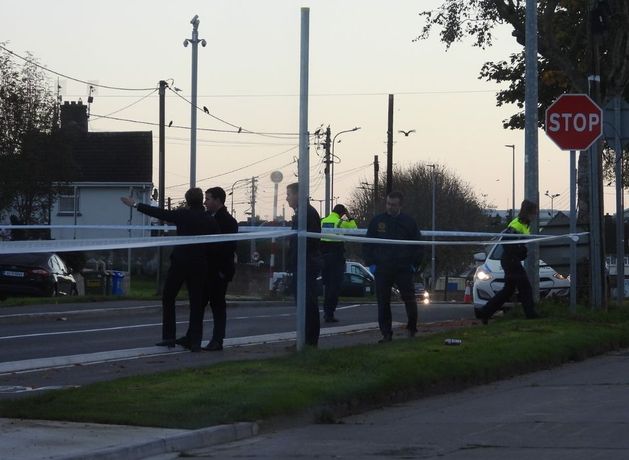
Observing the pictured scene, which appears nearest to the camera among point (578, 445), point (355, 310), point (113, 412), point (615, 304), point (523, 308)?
point (578, 445)

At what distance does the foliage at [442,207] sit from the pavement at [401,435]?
217 feet

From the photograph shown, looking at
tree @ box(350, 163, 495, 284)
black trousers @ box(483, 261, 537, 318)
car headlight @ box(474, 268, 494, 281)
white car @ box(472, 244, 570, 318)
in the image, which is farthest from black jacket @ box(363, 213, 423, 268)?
tree @ box(350, 163, 495, 284)

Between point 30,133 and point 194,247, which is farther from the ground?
point 30,133

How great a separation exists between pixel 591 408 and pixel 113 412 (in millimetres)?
3907

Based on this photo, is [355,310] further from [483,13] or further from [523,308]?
[483,13]

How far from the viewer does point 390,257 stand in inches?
569

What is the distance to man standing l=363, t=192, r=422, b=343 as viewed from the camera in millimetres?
14492

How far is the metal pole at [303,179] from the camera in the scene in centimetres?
1179

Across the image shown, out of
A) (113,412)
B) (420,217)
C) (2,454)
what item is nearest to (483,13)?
(113,412)

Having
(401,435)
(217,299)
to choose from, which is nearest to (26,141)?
(217,299)

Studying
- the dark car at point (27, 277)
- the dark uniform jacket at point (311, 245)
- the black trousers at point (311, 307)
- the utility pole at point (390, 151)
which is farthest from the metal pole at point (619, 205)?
the utility pole at point (390, 151)

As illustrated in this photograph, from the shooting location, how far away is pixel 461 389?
11.7m

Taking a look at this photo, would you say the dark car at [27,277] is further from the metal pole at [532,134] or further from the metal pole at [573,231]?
the metal pole at [573,231]

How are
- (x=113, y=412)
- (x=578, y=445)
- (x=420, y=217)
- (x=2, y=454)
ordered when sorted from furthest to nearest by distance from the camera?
(x=420, y=217) → (x=113, y=412) → (x=578, y=445) → (x=2, y=454)
